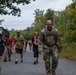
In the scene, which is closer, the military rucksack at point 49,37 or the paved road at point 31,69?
the military rucksack at point 49,37

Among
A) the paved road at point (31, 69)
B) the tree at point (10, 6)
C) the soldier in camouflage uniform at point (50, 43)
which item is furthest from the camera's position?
the tree at point (10, 6)

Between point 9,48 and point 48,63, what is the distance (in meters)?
12.2

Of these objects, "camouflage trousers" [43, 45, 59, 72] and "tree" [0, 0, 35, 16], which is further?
"tree" [0, 0, 35, 16]

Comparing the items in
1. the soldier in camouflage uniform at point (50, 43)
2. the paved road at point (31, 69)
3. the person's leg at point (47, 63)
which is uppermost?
the soldier in camouflage uniform at point (50, 43)

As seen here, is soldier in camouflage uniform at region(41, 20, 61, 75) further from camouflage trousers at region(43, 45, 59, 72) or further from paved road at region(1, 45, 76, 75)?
paved road at region(1, 45, 76, 75)

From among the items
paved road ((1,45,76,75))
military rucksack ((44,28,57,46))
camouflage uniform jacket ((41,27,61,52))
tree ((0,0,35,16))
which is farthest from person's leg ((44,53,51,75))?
tree ((0,0,35,16))

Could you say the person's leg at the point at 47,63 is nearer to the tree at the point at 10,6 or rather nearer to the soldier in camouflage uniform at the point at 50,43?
the soldier in camouflage uniform at the point at 50,43

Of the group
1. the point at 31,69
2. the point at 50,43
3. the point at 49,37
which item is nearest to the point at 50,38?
the point at 49,37

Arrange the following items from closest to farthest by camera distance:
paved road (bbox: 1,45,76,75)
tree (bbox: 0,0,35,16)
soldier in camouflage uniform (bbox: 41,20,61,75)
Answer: soldier in camouflage uniform (bbox: 41,20,61,75), paved road (bbox: 1,45,76,75), tree (bbox: 0,0,35,16)

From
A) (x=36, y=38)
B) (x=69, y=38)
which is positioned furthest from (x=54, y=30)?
(x=69, y=38)

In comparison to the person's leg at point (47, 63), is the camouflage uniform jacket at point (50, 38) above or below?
above

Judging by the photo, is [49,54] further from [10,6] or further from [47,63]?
[10,6]

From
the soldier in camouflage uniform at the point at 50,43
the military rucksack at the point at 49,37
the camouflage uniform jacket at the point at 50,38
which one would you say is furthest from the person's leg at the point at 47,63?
the military rucksack at the point at 49,37

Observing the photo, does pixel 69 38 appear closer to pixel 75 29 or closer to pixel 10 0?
pixel 75 29
